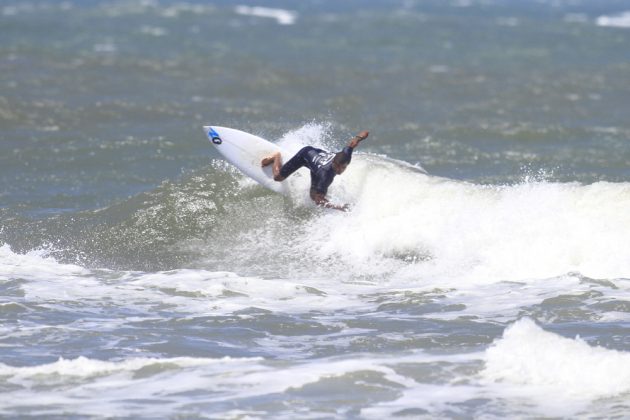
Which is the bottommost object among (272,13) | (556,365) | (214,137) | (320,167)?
(556,365)

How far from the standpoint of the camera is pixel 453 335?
34.5ft

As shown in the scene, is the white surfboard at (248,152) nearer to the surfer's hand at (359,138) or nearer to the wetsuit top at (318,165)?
the wetsuit top at (318,165)

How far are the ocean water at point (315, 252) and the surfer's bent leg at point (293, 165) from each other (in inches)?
14.2

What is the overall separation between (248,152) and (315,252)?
239 centimetres

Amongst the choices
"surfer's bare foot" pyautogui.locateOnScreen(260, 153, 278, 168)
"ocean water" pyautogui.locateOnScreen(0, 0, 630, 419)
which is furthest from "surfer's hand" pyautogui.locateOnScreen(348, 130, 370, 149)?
"surfer's bare foot" pyautogui.locateOnScreen(260, 153, 278, 168)

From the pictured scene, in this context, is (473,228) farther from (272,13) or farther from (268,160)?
(272,13)

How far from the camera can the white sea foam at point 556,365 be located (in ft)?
29.7

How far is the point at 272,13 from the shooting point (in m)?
56.7

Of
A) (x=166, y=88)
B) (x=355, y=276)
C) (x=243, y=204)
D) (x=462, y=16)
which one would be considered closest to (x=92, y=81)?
(x=166, y=88)

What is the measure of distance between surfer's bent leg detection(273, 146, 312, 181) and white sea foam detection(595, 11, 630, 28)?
3892cm

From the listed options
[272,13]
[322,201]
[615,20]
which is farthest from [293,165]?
[615,20]

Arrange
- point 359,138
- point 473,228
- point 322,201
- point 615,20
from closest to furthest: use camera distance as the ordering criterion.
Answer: point 359,138, point 473,228, point 322,201, point 615,20

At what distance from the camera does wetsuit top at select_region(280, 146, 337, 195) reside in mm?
14664

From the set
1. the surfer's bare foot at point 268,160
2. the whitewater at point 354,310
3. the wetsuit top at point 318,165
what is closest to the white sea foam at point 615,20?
the whitewater at point 354,310
